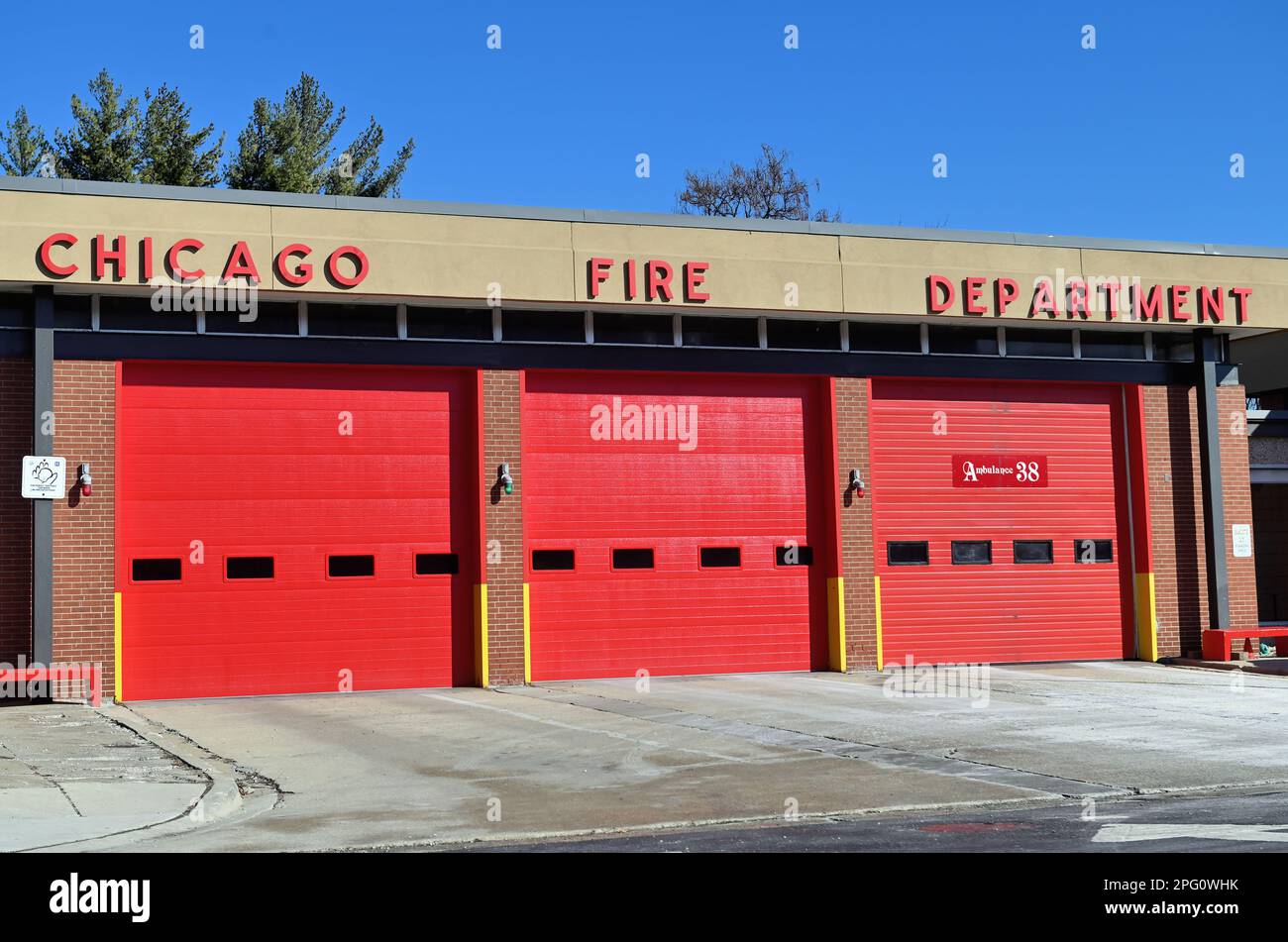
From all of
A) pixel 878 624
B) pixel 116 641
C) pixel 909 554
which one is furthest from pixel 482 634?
pixel 909 554

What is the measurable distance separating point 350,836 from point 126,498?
11.0m

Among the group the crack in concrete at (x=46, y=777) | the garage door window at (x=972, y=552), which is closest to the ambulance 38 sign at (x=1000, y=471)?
the garage door window at (x=972, y=552)

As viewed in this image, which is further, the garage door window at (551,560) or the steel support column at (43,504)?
the garage door window at (551,560)

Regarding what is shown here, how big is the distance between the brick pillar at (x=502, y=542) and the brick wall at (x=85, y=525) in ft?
16.7

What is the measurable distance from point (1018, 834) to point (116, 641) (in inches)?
530

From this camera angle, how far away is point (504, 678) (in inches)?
Result: 819

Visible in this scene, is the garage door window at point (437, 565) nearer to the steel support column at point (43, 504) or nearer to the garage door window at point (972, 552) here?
the steel support column at point (43, 504)

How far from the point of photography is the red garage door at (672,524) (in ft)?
70.5

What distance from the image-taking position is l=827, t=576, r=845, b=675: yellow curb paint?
73.7 feet

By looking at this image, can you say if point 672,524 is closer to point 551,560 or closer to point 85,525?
point 551,560

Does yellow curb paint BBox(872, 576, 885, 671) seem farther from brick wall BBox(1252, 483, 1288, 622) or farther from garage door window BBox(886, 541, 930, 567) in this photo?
brick wall BBox(1252, 483, 1288, 622)
